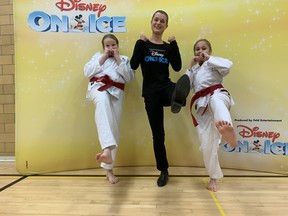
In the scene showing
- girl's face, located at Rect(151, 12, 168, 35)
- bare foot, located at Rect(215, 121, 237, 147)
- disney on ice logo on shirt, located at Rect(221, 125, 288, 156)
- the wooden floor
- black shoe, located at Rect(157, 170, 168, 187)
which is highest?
girl's face, located at Rect(151, 12, 168, 35)

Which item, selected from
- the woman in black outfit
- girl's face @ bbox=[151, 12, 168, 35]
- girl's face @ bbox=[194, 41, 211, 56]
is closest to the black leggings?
the woman in black outfit

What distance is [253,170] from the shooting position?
2.68 m

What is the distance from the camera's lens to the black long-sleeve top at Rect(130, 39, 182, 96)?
7.66ft

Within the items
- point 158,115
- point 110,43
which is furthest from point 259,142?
point 110,43

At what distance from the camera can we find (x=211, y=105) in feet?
7.06

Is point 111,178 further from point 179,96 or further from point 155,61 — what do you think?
point 155,61

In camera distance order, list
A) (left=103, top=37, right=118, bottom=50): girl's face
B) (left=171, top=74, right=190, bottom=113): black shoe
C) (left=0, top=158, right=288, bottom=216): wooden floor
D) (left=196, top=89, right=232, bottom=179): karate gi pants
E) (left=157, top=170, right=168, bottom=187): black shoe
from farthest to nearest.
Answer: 1. (left=103, top=37, right=118, bottom=50): girl's face
2. (left=157, top=170, right=168, bottom=187): black shoe
3. (left=196, top=89, right=232, bottom=179): karate gi pants
4. (left=171, top=74, right=190, bottom=113): black shoe
5. (left=0, top=158, right=288, bottom=216): wooden floor

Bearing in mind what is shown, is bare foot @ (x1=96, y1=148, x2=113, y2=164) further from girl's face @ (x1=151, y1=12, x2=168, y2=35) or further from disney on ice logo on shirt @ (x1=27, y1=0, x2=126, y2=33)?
disney on ice logo on shirt @ (x1=27, y1=0, x2=126, y2=33)

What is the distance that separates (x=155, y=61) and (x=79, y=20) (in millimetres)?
907

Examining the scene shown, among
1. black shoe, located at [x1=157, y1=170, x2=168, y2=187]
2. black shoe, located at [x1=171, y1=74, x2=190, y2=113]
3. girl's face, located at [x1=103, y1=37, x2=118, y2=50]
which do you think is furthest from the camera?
girl's face, located at [x1=103, y1=37, x2=118, y2=50]

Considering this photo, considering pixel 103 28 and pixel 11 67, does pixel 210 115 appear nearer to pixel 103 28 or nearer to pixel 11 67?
pixel 103 28

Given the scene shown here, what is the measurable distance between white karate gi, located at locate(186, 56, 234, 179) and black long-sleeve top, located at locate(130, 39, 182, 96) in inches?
11.2

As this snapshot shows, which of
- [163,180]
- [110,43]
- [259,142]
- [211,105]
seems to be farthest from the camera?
[259,142]

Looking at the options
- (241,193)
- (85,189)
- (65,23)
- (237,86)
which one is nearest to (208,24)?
(237,86)
